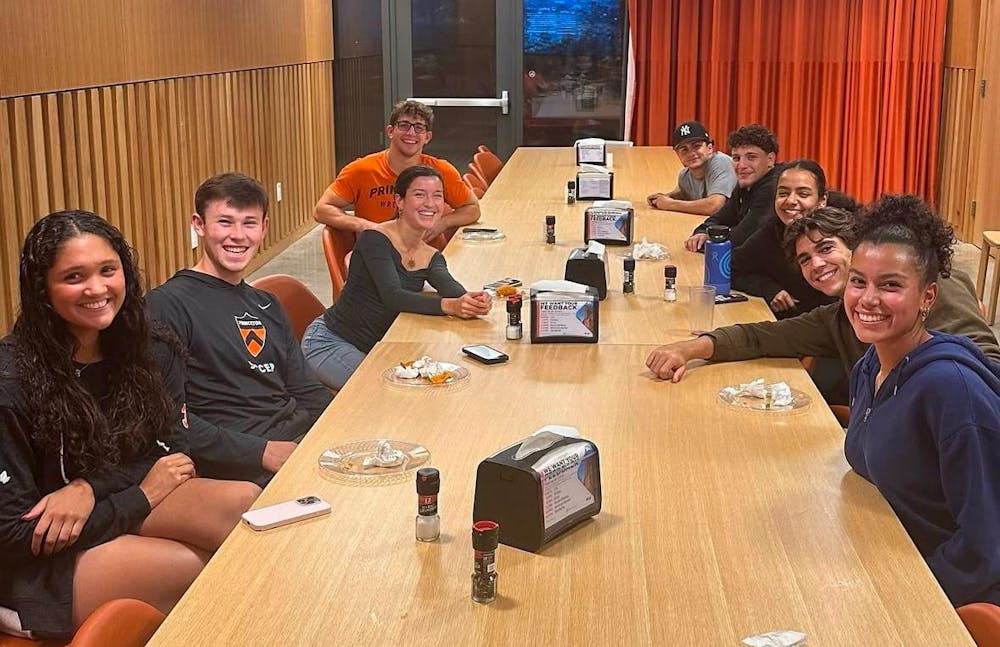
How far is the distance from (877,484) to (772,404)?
0.50 metres

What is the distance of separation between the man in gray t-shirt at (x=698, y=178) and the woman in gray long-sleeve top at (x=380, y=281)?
198 centimetres

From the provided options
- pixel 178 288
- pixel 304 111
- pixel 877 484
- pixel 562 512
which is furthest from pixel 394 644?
pixel 304 111

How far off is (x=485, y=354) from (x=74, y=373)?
109cm

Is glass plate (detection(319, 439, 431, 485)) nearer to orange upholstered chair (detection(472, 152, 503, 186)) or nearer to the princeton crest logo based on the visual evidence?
the princeton crest logo

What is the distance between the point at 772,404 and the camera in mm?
2777

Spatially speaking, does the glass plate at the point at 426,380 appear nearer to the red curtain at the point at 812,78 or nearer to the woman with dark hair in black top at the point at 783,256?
the woman with dark hair in black top at the point at 783,256

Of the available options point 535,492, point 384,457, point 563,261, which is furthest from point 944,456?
point 563,261

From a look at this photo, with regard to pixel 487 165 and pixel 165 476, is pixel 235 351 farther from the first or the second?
pixel 487 165

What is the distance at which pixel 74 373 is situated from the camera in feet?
8.02

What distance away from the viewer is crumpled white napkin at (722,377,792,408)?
2785 millimetres

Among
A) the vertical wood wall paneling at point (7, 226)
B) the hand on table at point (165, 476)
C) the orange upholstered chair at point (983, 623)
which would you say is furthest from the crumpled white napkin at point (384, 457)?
the vertical wood wall paneling at point (7, 226)

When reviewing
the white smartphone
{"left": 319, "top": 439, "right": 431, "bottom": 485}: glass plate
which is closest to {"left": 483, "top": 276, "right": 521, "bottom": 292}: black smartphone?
{"left": 319, "top": 439, "right": 431, "bottom": 485}: glass plate

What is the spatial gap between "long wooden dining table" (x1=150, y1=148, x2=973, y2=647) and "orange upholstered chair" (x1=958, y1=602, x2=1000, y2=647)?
8 cm

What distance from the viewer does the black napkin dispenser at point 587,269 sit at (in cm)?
376
